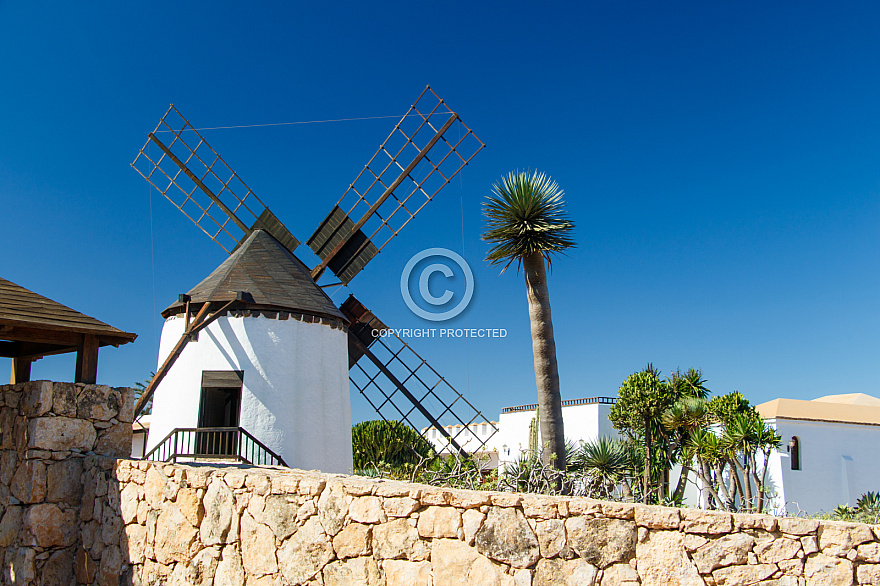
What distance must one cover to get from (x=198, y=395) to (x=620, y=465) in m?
9.25

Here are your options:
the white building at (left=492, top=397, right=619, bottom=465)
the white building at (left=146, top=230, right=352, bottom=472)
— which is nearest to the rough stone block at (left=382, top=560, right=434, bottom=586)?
the white building at (left=146, top=230, right=352, bottom=472)

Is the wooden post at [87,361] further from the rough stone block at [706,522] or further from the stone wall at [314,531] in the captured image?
the rough stone block at [706,522]

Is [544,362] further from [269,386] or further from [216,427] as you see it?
[216,427]

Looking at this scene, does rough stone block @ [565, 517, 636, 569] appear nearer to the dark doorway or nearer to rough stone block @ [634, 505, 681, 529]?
rough stone block @ [634, 505, 681, 529]

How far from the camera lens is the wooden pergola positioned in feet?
20.4

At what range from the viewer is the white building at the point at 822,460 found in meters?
21.0

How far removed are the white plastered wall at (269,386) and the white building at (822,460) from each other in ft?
53.4

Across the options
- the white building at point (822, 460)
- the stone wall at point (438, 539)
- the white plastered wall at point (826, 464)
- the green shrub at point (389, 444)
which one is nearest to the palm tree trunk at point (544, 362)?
the stone wall at point (438, 539)

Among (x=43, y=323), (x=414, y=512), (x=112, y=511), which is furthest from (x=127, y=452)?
(x=414, y=512)

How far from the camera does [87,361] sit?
673 cm

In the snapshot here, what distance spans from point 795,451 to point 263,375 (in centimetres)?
1876

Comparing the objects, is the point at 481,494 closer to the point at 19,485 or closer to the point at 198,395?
the point at 19,485

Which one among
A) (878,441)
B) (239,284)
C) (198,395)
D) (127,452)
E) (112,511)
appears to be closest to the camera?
(112,511)

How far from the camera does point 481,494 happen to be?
396 centimetres
